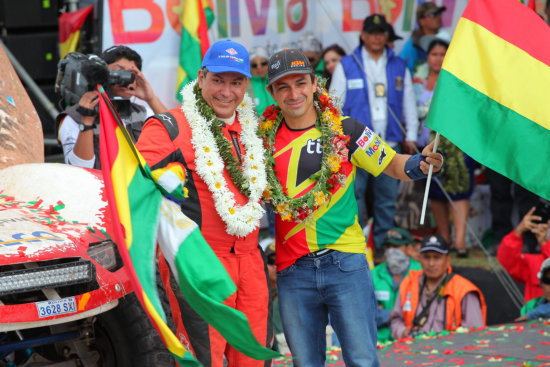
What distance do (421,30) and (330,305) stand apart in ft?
18.1

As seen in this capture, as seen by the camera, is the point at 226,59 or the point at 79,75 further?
the point at 79,75

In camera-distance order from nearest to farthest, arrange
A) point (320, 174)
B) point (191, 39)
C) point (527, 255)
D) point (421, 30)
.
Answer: point (320, 174)
point (527, 255)
point (191, 39)
point (421, 30)

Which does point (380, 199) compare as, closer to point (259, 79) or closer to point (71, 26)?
point (259, 79)

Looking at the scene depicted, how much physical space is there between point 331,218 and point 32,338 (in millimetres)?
1753

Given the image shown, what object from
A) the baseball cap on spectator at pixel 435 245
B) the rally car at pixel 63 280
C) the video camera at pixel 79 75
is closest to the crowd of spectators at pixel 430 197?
the baseball cap on spectator at pixel 435 245

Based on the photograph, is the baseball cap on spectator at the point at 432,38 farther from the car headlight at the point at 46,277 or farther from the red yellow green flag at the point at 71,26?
the car headlight at the point at 46,277

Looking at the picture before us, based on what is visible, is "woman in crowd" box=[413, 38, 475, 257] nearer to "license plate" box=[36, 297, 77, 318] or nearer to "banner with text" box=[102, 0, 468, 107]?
"banner with text" box=[102, 0, 468, 107]

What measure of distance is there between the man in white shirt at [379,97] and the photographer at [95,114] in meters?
2.89

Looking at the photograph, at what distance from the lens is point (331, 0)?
9367 mm

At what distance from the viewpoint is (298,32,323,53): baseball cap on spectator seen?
30.5 feet

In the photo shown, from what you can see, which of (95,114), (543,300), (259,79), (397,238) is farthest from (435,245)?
(95,114)

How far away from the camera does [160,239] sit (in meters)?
4.21

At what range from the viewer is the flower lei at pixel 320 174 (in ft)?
15.0

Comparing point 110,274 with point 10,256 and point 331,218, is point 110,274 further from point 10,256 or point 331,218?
point 331,218
